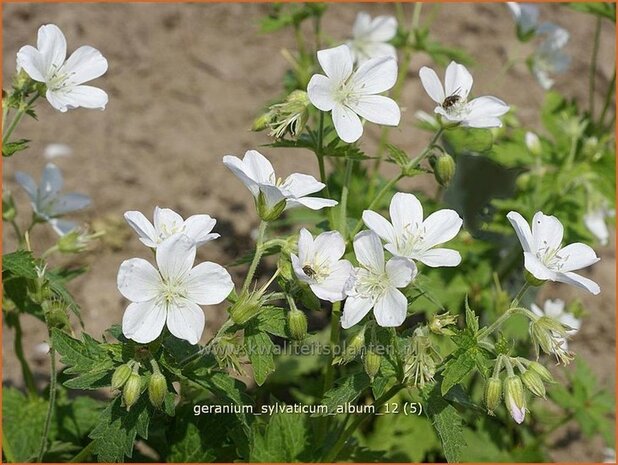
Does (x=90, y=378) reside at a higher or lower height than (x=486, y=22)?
higher

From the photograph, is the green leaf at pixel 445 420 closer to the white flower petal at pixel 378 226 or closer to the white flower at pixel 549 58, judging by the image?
the white flower petal at pixel 378 226

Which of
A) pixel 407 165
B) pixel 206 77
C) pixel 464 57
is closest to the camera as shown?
pixel 407 165

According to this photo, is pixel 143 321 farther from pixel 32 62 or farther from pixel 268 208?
pixel 32 62

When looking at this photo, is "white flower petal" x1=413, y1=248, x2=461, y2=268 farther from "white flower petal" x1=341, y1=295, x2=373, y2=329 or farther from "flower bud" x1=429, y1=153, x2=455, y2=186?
"flower bud" x1=429, y1=153, x2=455, y2=186

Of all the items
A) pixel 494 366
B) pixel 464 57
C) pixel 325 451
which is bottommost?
pixel 325 451

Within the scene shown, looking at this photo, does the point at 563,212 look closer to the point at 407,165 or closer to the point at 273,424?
the point at 407,165

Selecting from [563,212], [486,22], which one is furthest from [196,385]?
[486,22]
